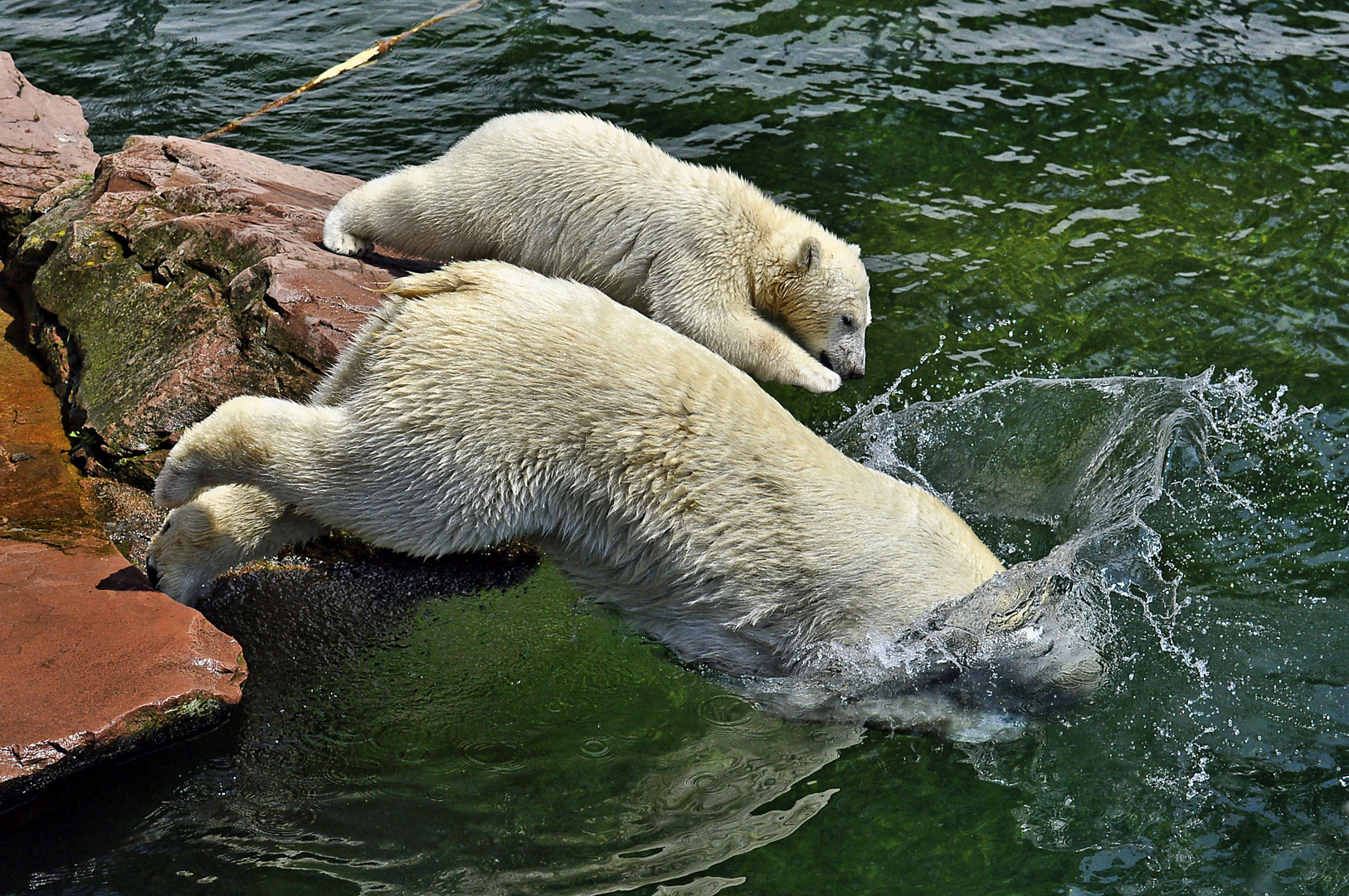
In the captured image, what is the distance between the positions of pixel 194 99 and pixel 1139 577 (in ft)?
24.4

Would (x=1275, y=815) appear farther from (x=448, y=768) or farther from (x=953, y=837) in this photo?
(x=448, y=768)

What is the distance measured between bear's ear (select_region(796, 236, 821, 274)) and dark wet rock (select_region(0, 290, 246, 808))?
3.28m

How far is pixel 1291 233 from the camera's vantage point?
23.2ft

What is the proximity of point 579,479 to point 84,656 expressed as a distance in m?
1.67

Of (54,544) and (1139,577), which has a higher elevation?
(54,544)

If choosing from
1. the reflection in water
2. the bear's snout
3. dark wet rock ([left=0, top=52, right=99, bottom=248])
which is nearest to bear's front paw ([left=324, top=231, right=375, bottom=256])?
dark wet rock ([left=0, top=52, right=99, bottom=248])

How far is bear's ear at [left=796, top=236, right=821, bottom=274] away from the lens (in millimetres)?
5758

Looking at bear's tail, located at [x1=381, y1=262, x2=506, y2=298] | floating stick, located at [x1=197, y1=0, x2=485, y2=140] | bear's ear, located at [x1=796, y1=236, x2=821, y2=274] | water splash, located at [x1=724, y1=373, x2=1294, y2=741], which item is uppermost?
floating stick, located at [x1=197, y1=0, x2=485, y2=140]

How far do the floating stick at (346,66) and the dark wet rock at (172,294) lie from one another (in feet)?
6.15

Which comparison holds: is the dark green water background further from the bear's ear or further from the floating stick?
the bear's ear

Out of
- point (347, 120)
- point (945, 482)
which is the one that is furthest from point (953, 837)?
point (347, 120)

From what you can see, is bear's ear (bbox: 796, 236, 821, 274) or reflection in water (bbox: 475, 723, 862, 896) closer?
reflection in water (bbox: 475, 723, 862, 896)

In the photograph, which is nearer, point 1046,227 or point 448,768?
point 448,768

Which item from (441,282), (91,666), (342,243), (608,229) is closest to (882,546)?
(441,282)
